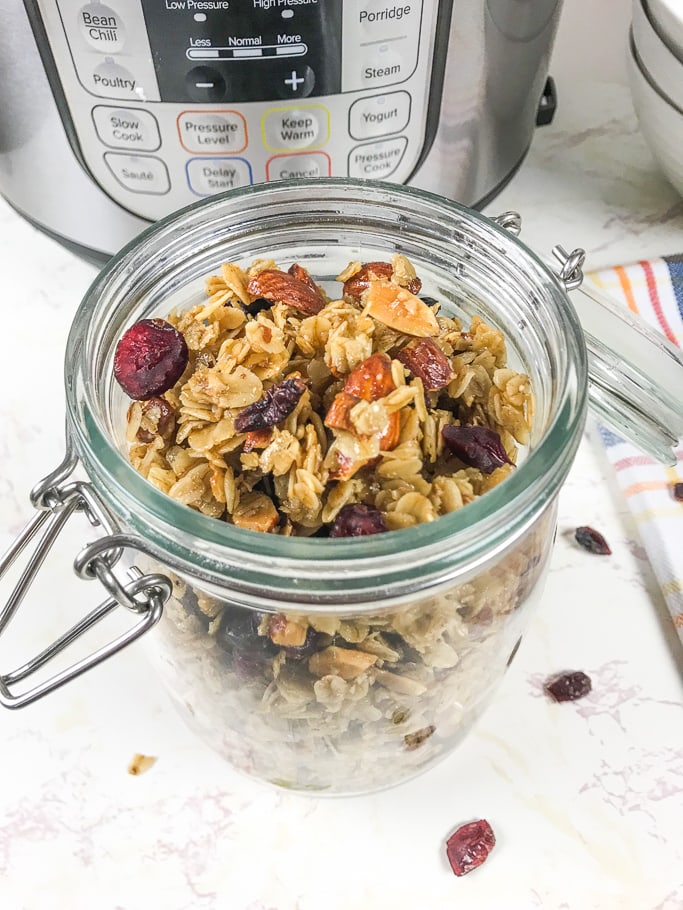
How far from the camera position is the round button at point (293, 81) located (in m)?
0.60

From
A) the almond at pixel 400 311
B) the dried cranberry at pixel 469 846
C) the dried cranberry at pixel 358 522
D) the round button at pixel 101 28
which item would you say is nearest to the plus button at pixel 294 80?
the round button at pixel 101 28

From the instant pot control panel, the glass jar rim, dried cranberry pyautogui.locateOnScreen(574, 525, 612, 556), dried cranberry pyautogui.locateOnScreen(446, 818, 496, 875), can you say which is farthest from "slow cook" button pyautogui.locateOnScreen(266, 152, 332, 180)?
dried cranberry pyautogui.locateOnScreen(446, 818, 496, 875)

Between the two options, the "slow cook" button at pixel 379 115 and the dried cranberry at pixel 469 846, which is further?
the "slow cook" button at pixel 379 115

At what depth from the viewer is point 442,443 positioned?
17.8 inches

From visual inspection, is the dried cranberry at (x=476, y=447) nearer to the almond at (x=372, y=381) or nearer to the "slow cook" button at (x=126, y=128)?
the almond at (x=372, y=381)

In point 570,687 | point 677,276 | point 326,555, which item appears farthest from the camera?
point 677,276

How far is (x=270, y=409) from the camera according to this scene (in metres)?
0.44

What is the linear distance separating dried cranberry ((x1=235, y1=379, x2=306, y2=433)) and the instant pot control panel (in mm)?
264

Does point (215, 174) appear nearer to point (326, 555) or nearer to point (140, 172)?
point (140, 172)

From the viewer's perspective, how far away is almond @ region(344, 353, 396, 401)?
435 millimetres

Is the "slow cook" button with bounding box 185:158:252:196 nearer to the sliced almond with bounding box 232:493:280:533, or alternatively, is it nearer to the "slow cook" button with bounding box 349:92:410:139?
the "slow cook" button with bounding box 349:92:410:139

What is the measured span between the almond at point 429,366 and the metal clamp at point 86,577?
0.51 ft

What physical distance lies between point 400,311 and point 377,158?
0.26 meters

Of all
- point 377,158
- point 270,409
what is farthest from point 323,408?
point 377,158
